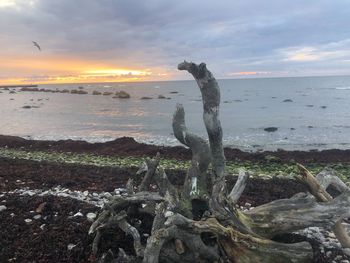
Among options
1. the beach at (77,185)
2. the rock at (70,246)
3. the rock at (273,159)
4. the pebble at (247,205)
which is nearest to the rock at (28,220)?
the beach at (77,185)

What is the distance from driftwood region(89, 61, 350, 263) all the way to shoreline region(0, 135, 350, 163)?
11751 mm

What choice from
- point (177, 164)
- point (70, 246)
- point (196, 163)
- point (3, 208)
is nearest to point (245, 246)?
point (196, 163)

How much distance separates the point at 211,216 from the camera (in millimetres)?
A: 5375

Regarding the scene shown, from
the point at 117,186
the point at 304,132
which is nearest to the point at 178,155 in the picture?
the point at 117,186

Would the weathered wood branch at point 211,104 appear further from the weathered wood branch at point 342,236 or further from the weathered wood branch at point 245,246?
the weathered wood branch at point 342,236

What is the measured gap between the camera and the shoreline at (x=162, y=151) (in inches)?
723

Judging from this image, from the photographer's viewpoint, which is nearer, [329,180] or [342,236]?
[342,236]

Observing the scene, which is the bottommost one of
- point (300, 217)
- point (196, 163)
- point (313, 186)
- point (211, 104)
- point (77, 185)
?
point (77, 185)

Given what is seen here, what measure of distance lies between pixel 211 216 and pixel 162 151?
14.5 m

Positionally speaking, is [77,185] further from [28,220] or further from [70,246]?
[70,246]

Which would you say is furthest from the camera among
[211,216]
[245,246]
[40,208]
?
[40,208]

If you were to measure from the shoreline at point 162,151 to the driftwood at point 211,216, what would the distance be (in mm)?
11751

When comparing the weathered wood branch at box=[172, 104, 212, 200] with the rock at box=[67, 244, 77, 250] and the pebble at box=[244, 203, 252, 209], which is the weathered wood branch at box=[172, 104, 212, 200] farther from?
the pebble at box=[244, 203, 252, 209]

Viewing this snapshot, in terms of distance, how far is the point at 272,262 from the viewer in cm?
514
